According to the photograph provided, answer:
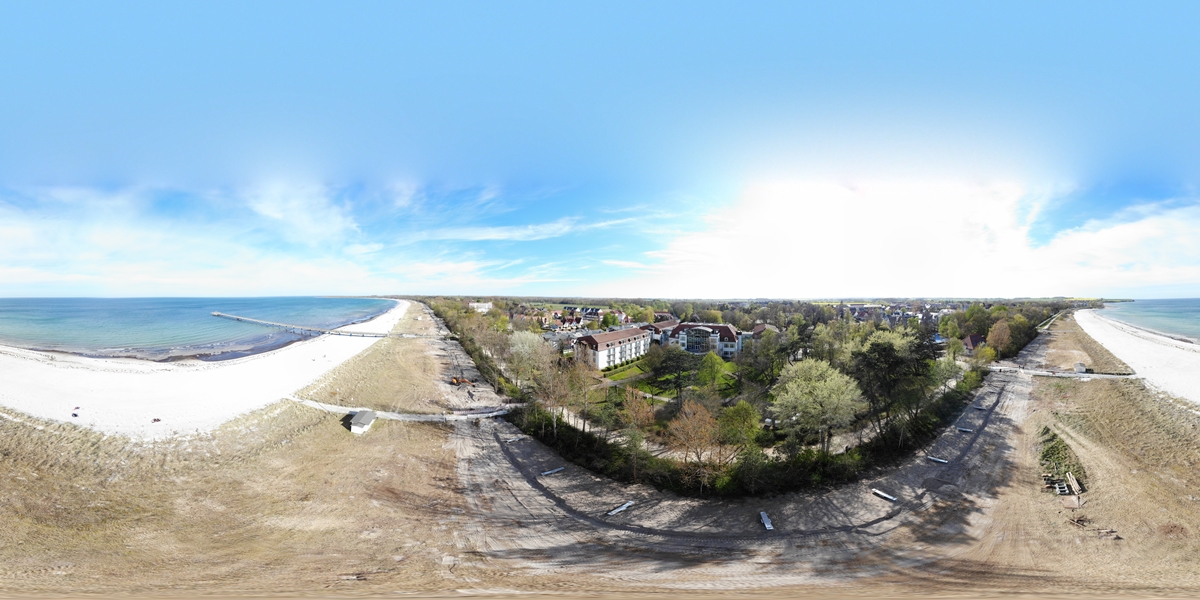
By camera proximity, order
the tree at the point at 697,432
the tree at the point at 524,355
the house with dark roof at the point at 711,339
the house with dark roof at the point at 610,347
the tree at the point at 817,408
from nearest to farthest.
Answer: the tree at the point at 697,432
the tree at the point at 817,408
the tree at the point at 524,355
the house with dark roof at the point at 610,347
the house with dark roof at the point at 711,339

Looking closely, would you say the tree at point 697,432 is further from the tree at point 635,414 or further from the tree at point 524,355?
the tree at point 524,355

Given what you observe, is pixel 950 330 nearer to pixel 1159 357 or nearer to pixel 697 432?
pixel 1159 357

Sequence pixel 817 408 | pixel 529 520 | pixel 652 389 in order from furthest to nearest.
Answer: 1. pixel 652 389
2. pixel 817 408
3. pixel 529 520

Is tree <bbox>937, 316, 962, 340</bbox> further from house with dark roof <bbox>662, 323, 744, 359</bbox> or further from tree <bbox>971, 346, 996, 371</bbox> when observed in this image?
house with dark roof <bbox>662, 323, 744, 359</bbox>

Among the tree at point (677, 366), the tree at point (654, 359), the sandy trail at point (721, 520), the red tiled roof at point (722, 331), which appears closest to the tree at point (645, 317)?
the red tiled roof at point (722, 331)

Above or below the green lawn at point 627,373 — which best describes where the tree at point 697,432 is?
above

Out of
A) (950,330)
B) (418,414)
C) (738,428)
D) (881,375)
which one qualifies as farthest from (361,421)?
(950,330)

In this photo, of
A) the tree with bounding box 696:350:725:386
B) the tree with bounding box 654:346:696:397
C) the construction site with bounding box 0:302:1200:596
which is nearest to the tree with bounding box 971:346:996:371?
the construction site with bounding box 0:302:1200:596
